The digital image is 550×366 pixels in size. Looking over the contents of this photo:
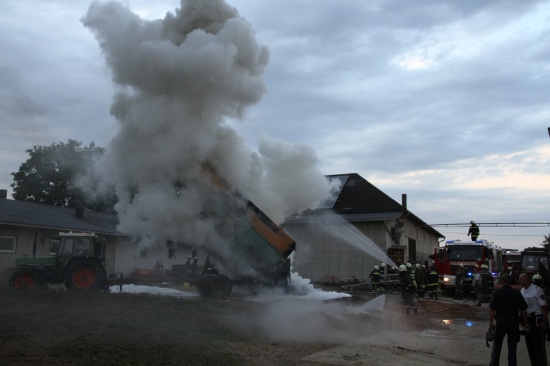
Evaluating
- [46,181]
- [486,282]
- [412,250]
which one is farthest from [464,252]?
[46,181]

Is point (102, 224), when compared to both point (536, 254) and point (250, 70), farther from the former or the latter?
point (536, 254)

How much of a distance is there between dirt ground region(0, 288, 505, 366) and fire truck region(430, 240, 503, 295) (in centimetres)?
776

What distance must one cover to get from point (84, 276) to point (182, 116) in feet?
23.0

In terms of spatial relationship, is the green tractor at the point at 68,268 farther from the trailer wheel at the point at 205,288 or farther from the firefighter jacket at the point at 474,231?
the firefighter jacket at the point at 474,231

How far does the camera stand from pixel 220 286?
1783 cm

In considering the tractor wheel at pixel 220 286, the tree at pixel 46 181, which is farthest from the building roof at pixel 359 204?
the tree at pixel 46 181

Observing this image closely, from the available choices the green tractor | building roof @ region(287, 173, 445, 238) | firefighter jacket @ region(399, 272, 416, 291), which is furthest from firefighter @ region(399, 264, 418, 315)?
building roof @ region(287, 173, 445, 238)

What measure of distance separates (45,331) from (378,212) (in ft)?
75.9

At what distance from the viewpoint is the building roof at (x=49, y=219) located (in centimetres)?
2147

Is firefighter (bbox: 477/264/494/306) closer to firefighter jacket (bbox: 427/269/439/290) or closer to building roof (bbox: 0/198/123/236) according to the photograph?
firefighter jacket (bbox: 427/269/439/290)

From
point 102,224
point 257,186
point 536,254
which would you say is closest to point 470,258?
point 536,254

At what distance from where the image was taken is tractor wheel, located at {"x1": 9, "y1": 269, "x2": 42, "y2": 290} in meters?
16.7

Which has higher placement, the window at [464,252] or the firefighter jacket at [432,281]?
the window at [464,252]

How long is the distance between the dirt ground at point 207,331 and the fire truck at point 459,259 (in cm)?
776
